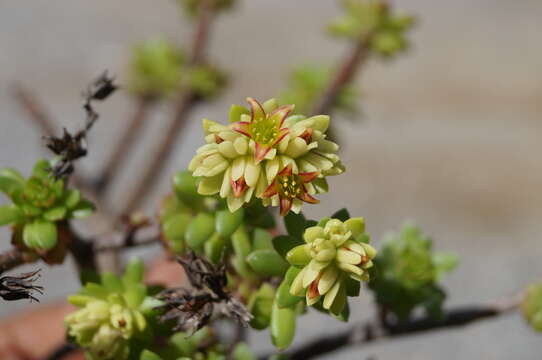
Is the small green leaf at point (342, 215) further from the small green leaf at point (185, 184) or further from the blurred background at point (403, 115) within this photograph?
the blurred background at point (403, 115)

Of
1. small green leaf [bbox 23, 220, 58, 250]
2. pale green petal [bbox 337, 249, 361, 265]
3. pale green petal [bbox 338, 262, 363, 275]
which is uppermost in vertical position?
small green leaf [bbox 23, 220, 58, 250]

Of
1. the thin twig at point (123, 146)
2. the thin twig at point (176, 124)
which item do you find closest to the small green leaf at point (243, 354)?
the thin twig at point (176, 124)

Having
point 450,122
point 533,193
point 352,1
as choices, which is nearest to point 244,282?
point 352,1

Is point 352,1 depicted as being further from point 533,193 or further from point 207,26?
point 533,193

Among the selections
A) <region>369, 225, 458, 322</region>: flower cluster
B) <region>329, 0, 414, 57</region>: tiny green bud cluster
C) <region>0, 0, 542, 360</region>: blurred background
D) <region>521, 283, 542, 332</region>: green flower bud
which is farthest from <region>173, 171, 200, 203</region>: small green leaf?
<region>0, 0, 542, 360</region>: blurred background

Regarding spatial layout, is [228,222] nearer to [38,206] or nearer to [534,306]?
[38,206]

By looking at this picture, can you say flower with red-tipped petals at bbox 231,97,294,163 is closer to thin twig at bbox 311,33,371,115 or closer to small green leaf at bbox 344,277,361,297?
small green leaf at bbox 344,277,361,297
